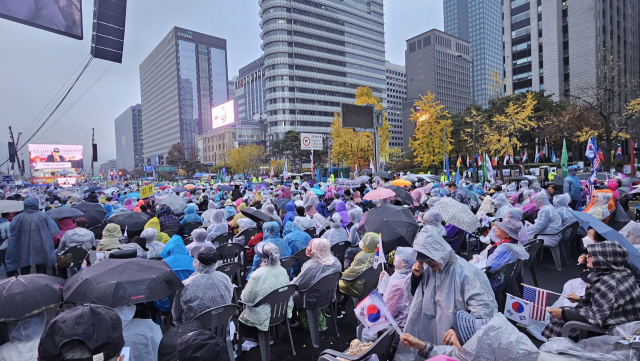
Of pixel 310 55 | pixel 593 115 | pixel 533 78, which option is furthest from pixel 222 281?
pixel 310 55

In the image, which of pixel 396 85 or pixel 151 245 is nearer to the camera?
pixel 151 245

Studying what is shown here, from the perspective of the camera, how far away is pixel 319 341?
4727 mm

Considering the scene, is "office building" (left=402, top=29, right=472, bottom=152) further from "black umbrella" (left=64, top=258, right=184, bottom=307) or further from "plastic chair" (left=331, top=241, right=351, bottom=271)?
"black umbrella" (left=64, top=258, right=184, bottom=307)

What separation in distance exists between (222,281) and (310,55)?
9038cm

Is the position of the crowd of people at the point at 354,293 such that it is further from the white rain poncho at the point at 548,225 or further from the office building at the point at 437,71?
the office building at the point at 437,71

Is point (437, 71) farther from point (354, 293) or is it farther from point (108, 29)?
point (354, 293)

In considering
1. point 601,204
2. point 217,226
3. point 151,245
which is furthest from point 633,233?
point 217,226

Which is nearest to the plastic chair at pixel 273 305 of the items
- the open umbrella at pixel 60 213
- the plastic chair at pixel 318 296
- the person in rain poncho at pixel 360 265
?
the plastic chair at pixel 318 296

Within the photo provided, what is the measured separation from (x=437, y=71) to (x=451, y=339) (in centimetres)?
13889

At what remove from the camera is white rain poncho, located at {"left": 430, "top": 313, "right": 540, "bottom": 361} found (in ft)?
7.07

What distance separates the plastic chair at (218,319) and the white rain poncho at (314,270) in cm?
106

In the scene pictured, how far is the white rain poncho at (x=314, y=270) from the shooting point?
4.51 meters

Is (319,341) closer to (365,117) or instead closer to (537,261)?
(537,261)

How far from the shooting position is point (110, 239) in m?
6.27
